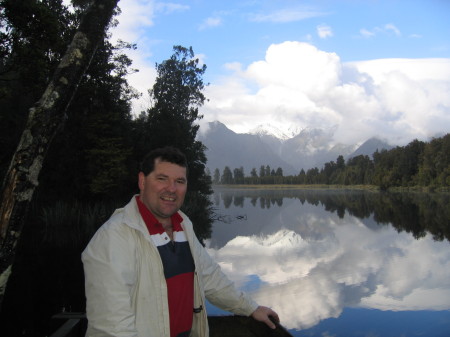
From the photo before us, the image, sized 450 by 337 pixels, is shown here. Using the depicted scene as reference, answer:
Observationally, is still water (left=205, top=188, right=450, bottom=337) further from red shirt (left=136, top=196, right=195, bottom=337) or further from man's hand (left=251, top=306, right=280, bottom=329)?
red shirt (left=136, top=196, right=195, bottom=337)

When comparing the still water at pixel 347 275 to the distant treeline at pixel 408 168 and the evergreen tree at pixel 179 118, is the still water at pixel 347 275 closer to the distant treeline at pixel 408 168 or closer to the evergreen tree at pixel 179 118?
the evergreen tree at pixel 179 118

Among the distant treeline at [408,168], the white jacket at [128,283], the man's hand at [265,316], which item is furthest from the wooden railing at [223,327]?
the distant treeline at [408,168]

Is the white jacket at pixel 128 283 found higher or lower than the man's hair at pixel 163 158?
lower

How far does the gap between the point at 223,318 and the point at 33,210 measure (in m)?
20.6

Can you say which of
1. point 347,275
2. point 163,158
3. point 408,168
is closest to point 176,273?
point 163,158

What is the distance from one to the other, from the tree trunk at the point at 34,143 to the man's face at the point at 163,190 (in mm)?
943

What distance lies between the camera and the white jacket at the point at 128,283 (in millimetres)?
2107

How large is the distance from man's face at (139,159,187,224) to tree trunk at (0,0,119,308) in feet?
3.09

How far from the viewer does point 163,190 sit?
105 inches

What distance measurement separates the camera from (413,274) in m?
11.9

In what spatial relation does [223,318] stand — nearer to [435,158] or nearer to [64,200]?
[64,200]

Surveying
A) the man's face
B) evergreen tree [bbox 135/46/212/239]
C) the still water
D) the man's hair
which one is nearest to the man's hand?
the man's face

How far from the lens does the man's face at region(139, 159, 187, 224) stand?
2.66 metres

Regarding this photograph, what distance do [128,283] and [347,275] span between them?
1108cm
